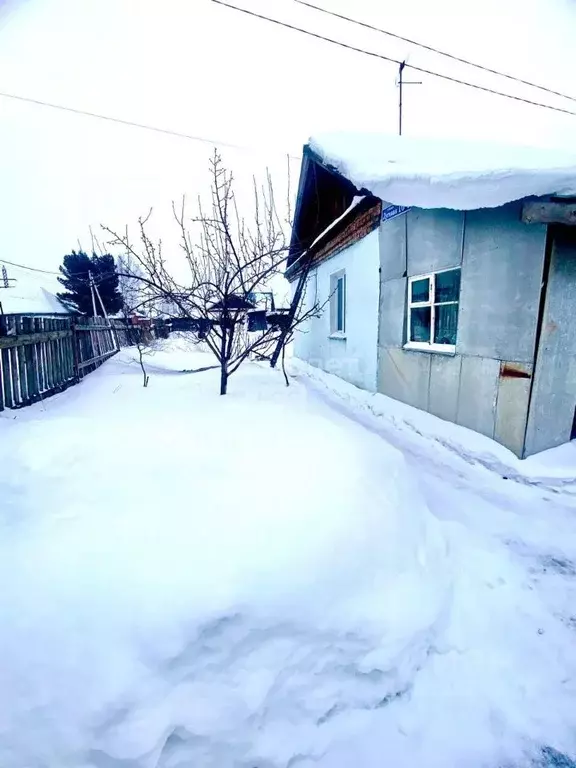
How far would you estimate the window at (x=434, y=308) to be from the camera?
4.64 m

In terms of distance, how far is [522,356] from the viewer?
3.62 m

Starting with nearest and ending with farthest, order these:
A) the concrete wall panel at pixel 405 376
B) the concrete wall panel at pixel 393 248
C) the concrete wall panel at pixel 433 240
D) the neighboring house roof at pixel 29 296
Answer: the concrete wall panel at pixel 433 240
the concrete wall panel at pixel 405 376
the concrete wall panel at pixel 393 248
the neighboring house roof at pixel 29 296

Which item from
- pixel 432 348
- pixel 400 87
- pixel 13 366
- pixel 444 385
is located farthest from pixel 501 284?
pixel 400 87

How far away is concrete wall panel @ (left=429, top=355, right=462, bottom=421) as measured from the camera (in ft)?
14.9

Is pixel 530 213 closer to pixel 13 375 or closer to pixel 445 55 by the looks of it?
pixel 445 55

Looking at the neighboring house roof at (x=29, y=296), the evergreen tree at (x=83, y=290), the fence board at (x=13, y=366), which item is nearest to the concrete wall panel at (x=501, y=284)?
the fence board at (x=13, y=366)

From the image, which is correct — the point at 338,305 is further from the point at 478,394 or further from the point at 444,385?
the point at 478,394

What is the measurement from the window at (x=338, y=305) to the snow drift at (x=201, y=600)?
5.92m

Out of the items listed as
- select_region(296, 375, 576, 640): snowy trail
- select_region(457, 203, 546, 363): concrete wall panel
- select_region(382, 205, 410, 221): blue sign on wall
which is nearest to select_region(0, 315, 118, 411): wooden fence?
select_region(296, 375, 576, 640): snowy trail

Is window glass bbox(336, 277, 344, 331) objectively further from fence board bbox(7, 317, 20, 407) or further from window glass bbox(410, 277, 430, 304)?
fence board bbox(7, 317, 20, 407)

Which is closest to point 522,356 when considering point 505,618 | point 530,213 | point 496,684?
point 530,213

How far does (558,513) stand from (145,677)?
3.24m

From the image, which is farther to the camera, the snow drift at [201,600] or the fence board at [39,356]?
the fence board at [39,356]

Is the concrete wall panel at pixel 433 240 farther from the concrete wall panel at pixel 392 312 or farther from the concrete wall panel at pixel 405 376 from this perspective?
the concrete wall panel at pixel 405 376
